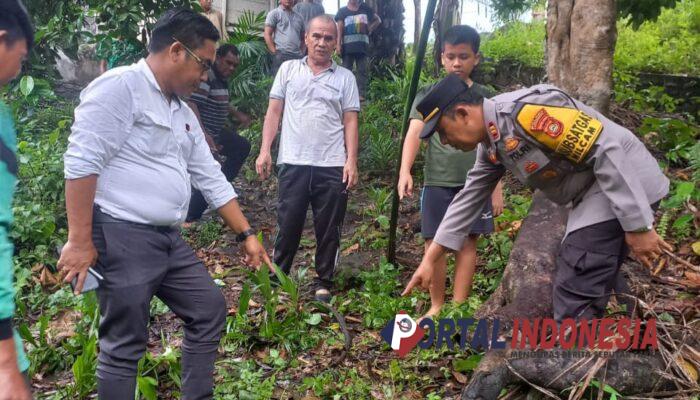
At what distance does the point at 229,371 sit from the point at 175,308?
0.89 m

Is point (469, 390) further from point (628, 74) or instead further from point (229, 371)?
point (628, 74)

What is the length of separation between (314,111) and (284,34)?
175 inches

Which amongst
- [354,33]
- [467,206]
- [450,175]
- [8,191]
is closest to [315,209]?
[450,175]

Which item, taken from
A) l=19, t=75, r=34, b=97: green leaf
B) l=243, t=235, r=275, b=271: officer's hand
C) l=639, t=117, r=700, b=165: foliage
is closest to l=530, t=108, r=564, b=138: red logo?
l=243, t=235, r=275, b=271: officer's hand

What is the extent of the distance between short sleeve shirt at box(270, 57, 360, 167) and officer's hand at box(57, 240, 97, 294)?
209 centimetres

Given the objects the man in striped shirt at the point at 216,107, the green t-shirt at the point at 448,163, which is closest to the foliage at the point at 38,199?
the man in striped shirt at the point at 216,107

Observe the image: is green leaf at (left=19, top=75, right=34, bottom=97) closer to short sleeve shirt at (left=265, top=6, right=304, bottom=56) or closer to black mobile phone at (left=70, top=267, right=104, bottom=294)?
short sleeve shirt at (left=265, top=6, right=304, bottom=56)

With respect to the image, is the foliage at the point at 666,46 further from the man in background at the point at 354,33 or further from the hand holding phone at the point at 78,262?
the hand holding phone at the point at 78,262

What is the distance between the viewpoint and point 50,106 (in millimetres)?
9180

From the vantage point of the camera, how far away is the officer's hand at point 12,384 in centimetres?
153

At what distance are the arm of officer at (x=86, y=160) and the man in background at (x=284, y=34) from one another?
6.11 metres

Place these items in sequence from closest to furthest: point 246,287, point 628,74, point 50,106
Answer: point 246,287, point 628,74, point 50,106

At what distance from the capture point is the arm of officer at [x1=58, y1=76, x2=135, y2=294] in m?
2.41

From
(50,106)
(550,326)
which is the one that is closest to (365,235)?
(550,326)
